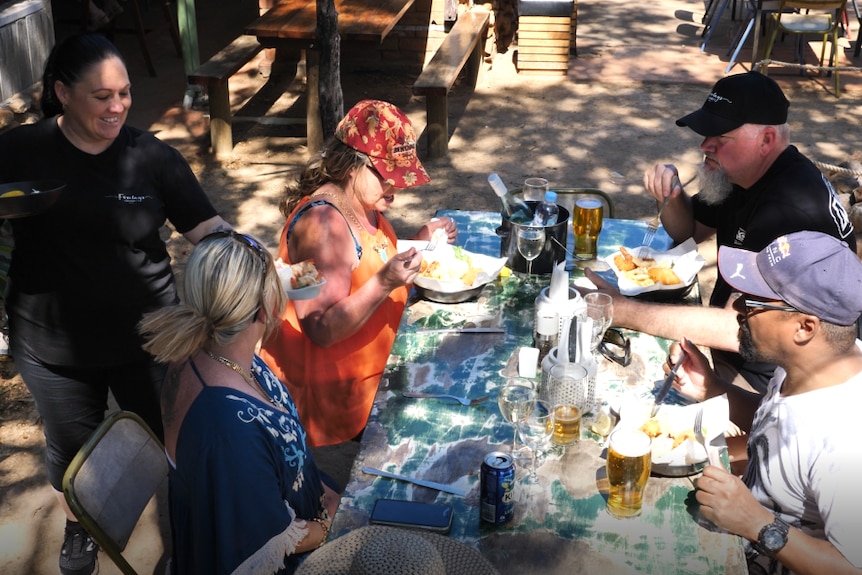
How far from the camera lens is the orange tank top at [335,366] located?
3496 mm

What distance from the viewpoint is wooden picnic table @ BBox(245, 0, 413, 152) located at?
7629mm

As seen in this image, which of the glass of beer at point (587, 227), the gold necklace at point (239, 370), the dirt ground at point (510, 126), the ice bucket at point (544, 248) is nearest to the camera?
the gold necklace at point (239, 370)

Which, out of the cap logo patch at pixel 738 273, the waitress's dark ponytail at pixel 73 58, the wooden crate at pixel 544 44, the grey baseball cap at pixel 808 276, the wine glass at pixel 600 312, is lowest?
the wooden crate at pixel 544 44

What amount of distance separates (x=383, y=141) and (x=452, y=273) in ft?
2.10

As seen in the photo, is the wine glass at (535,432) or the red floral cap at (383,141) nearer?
the wine glass at (535,432)

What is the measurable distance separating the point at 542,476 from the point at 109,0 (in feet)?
31.7

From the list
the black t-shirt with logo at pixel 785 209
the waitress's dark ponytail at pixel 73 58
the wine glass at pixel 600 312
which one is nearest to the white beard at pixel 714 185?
the black t-shirt with logo at pixel 785 209

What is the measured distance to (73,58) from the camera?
320 centimetres

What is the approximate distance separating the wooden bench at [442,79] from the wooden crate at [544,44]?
0.61 m

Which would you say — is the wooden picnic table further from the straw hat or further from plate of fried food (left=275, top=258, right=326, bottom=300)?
the straw hat

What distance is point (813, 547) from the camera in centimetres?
235

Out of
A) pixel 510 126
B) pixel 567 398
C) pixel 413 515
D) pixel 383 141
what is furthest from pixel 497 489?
pixel 510 126

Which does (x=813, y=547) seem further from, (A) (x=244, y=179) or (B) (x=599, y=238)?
(A) (x=244, y=179)

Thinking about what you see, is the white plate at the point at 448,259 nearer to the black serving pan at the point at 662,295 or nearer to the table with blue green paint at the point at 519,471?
the table with blue green paint at the point at 519,471
